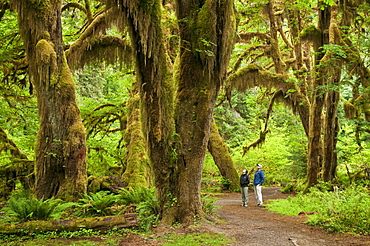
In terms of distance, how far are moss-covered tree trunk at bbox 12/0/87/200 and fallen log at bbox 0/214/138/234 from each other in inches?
90.2

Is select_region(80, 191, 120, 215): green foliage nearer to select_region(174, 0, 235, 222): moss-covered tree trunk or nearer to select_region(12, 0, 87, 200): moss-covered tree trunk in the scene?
select_region(12, 0, 87, 200): moss-covered tree trunk

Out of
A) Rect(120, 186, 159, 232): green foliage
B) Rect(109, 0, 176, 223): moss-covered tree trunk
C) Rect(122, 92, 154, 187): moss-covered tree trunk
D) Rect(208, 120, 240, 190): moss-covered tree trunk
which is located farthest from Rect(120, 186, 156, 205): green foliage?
Rect(208, 120, 240, 190): moss-covered tree trunk

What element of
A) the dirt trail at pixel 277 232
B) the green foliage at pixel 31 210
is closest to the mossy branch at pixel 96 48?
the green foliage at pixel 31 210

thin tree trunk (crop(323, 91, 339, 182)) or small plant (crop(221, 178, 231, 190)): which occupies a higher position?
thin tree trunk (crop(323, 91, 339, 182))

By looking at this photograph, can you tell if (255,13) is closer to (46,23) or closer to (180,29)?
(180,29)

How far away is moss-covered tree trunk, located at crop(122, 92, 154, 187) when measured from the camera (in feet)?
37.8

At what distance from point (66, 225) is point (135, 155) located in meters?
5.53

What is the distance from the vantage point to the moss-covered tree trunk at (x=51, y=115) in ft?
28.6

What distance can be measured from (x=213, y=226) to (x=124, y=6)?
17.3 feet

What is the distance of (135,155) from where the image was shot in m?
11.8

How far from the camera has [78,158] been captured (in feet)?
29.3

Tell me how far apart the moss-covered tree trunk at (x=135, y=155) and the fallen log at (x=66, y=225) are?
4.47 metres

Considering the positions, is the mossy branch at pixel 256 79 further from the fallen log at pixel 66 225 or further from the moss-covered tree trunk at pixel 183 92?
the fallen log at pixel 66 225

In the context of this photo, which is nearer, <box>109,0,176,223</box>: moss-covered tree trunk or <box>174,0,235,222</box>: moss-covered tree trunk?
<box>109,0,176,223</box>: moss-covered tree trunk
